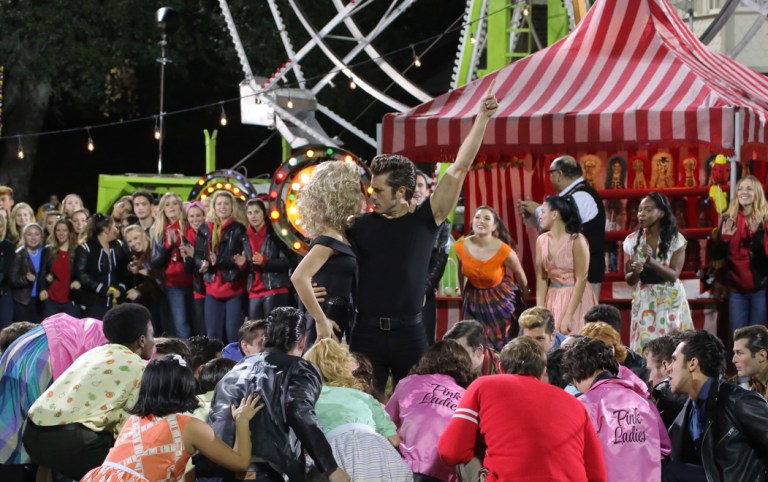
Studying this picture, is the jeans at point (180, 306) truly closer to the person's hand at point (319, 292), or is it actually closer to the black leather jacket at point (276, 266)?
the black leather jacket at point (276, 266)

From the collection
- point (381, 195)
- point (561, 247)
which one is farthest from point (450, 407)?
point (561, 247)

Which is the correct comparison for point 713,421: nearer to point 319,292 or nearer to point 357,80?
point 319,292

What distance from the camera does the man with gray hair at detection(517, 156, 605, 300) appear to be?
962 centimetres

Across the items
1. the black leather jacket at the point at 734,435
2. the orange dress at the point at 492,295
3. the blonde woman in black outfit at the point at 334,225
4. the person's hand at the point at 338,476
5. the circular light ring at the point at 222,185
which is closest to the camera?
the person's hand at the point at 338,476

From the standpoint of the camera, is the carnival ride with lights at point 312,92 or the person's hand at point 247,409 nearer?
the person's hand at point 247,409

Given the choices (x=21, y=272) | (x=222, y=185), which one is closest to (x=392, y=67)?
(x=222, y=185)

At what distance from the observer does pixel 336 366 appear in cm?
596

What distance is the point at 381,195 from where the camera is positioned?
6176 millimetres

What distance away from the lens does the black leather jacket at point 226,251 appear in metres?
11.7

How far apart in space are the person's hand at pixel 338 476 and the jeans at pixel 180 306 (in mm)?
6867

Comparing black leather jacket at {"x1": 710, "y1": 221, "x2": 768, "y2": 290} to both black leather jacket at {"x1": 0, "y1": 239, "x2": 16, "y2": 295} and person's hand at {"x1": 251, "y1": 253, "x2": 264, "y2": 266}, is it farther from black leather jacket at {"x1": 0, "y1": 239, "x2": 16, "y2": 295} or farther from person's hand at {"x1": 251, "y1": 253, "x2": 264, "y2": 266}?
black leather jacket at {"x1": 0, "y1": 239, "x2": 16, "y2": 295}

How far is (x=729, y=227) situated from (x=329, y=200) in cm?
495

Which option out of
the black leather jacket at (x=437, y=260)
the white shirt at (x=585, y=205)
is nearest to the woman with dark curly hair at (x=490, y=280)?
the black leather jacket at (x=437, y=260)

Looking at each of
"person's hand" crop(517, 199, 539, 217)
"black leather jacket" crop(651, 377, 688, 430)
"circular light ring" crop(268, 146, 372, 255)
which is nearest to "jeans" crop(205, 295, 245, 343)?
"circular light ring" crop(268, 146, 372, 255)
